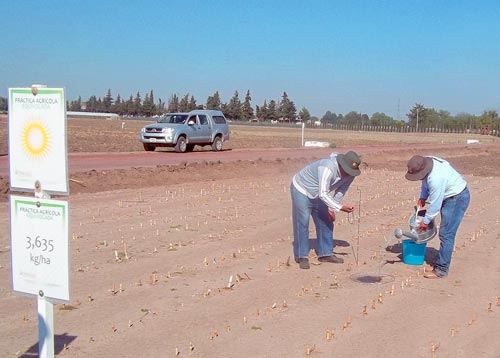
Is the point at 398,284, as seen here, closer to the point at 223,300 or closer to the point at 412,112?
the point at 223,300

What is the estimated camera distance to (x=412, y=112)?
143250mm

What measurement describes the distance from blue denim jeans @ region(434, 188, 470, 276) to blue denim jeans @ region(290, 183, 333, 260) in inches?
56.6

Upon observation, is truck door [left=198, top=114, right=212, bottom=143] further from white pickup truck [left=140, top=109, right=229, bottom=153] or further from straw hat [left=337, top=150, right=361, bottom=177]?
straw hat [left=337, top=150, right=361, bottom=177]

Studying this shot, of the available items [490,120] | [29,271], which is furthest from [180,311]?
[490,120]

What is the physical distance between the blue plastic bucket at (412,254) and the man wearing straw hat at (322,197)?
0.85 meters

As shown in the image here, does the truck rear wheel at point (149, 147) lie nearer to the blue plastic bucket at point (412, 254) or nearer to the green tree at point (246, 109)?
the blue plastic bucket at point (412, 254)

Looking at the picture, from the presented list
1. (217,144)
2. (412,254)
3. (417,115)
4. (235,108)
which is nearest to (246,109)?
(235,108)

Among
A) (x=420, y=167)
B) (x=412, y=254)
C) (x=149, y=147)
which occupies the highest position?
(x=420, y=167)

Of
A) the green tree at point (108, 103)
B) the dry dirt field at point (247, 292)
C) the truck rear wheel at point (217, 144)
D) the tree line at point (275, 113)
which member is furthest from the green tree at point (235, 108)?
the dry dirt field at point (247, 292)

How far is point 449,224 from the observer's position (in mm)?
8531

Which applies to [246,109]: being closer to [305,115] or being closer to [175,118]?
[305,115]

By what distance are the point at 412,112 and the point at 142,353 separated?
142m

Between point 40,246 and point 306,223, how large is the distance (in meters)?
4.67

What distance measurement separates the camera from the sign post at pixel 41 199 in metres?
4.49
